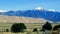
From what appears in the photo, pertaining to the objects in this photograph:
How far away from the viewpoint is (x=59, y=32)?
35.3m

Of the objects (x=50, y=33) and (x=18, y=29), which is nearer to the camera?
(x=50, y=33)

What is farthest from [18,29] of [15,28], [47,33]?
[47,33]

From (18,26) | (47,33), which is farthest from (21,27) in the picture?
(47,33)

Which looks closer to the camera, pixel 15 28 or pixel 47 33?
pixel 47 33

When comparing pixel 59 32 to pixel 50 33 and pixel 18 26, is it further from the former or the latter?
pixel 18 26

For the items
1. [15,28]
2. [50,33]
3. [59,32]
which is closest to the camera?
[59,32]

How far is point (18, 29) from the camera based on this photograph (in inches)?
2849

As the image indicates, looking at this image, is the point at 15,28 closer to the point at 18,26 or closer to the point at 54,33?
the point at 18,26

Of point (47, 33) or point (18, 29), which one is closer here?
point (47, 33)

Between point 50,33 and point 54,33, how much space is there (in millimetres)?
1103

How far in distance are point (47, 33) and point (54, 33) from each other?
163 cm

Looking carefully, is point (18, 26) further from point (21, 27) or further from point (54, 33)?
point (54, 33)

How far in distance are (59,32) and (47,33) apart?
3566 mm

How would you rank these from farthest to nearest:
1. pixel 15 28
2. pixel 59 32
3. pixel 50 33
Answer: pixel 15 28, pixel 50 33, pixel 59 32
